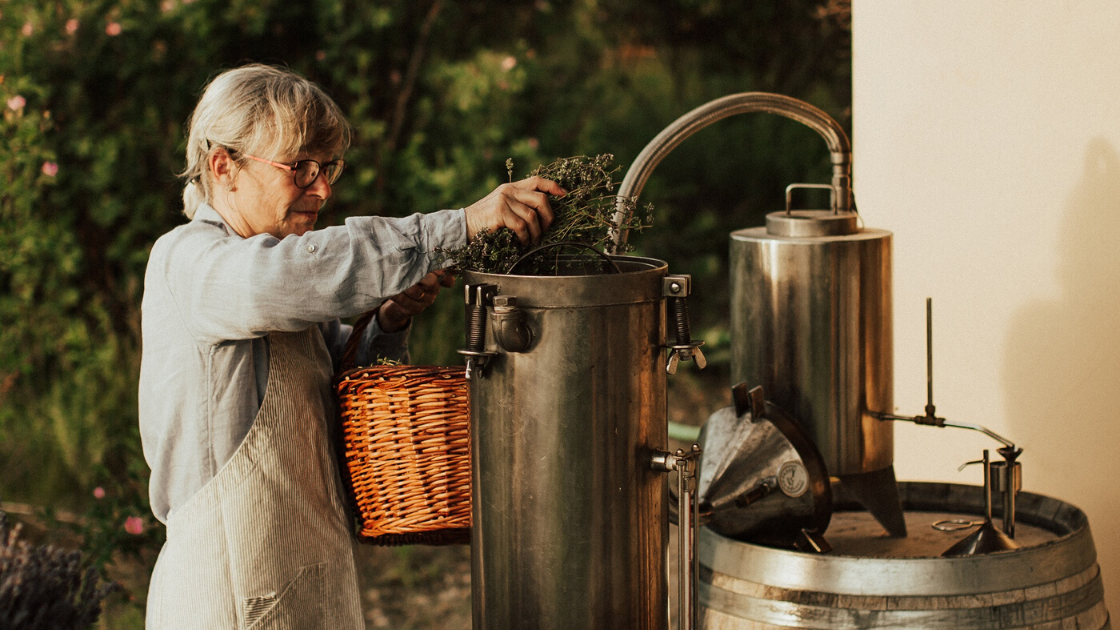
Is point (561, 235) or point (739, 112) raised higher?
point (739, 112)

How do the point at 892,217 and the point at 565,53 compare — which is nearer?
the point at 892,217

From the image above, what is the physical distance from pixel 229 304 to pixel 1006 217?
1.88 meters

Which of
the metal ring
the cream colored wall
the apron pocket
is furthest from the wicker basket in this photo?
the cream colored wall

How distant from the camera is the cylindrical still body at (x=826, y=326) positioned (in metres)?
2.32

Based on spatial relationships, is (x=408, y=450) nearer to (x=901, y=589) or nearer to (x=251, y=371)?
(x=251, y=371)

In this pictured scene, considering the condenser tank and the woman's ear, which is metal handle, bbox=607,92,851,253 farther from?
the woman's ear

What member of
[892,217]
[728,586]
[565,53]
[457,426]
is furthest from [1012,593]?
[565,53]

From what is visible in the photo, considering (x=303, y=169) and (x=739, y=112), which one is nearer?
(x=303, y=169)

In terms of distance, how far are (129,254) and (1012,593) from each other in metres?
4.27

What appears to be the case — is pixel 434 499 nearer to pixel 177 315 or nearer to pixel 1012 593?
pixel 177 315

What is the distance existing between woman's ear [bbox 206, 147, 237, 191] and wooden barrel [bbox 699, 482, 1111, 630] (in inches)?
43.5

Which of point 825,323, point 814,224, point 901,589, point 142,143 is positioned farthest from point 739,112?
point 142,143

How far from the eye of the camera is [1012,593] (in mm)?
2016

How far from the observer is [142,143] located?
5.21 metres
